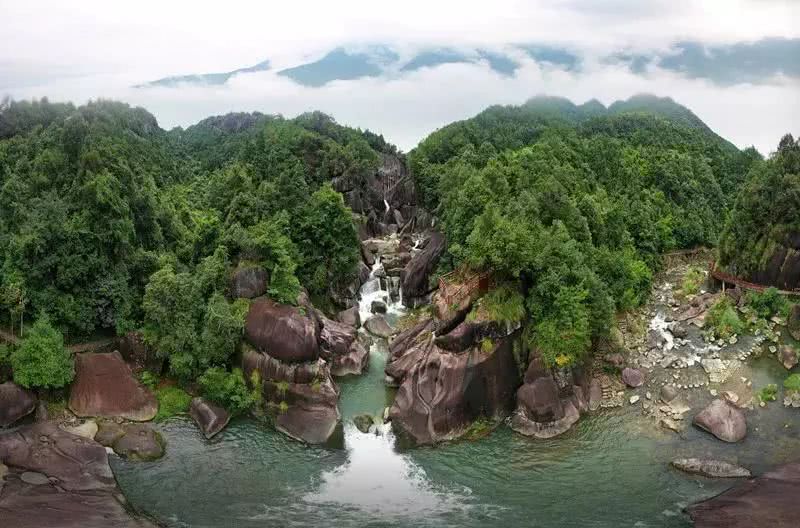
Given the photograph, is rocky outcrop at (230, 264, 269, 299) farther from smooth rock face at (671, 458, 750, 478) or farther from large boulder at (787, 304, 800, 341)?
large boulder at (787, 304, 800, 341)

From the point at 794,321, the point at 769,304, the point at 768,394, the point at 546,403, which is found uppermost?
the point at 769,304

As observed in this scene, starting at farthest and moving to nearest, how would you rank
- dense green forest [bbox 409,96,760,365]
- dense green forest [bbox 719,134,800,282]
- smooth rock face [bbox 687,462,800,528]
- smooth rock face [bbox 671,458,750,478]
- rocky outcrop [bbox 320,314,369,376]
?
dense green forest [bbox 719,134,800,282] < rocky outcrop [bbox 320,314,369,376] < dense green forest [bbox 409,96,760,365] < smooth rock face [bbox 671,458,750,478] < smooth rock face [bbox 687,462,800,528]

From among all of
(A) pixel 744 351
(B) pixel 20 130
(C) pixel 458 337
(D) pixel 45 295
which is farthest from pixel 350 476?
(B) pixel 20 130

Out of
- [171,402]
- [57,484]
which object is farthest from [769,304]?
[57,484]

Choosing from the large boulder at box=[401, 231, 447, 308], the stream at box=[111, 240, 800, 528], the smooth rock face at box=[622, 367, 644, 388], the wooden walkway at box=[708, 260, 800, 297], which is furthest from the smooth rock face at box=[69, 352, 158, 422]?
the wooden walkway at box=[708, 260, 800, 297]

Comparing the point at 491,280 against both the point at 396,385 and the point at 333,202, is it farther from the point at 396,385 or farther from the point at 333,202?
the point at 333,202

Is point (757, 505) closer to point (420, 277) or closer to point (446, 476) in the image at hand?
point (446, 476)
